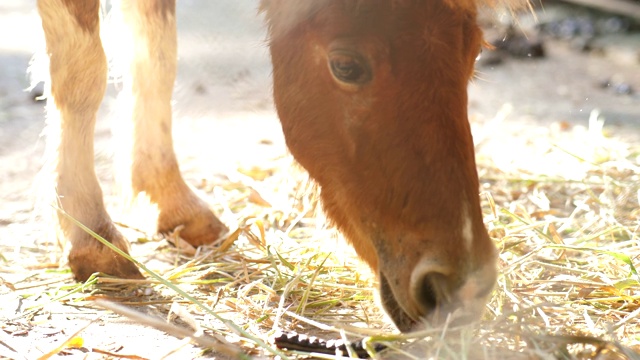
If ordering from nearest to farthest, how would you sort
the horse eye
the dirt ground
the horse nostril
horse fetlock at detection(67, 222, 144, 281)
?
the horse nostril, the horse eye, the dirt ground, horse fetlock at detection(67, 222, 144, 281)

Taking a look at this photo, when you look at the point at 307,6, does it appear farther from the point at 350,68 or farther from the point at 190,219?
the point at 190,219

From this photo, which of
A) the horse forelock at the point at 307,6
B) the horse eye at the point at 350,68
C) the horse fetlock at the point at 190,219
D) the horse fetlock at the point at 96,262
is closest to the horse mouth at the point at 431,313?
the horse eye at the point at 350,68

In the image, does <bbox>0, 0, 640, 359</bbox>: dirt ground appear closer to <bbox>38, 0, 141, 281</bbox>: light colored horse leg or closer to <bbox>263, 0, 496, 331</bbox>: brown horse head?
<bbox>38, 0, 141, 281</bbox>: light colored horse leg

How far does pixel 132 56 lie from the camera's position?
3461 mm

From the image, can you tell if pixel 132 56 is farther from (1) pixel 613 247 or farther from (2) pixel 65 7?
(1) pixel 613 247

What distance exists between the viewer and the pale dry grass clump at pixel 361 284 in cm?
211

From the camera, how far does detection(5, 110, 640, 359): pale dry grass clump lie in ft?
6.93

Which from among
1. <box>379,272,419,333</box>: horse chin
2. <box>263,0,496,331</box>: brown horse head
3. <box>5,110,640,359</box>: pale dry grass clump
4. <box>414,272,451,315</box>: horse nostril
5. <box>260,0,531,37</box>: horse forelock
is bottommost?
<box>5,110,640,359</box>: pale dry grass clump

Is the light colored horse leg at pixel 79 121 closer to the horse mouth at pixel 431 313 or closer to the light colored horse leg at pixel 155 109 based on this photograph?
the light colored horse leg at pixel 155 109

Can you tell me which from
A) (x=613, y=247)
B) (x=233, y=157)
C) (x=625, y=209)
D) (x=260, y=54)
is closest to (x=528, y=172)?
(x=625, y=209)

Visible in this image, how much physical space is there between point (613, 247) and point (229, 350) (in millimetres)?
1674

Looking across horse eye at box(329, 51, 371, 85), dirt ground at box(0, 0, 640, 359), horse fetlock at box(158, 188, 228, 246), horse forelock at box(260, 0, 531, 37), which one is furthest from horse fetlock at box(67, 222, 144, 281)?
horse eye at box(329, 51, 371, 85)

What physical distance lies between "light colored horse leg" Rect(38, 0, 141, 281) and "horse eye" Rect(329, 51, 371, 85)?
1.06 meters

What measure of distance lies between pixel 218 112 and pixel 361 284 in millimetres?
2827
